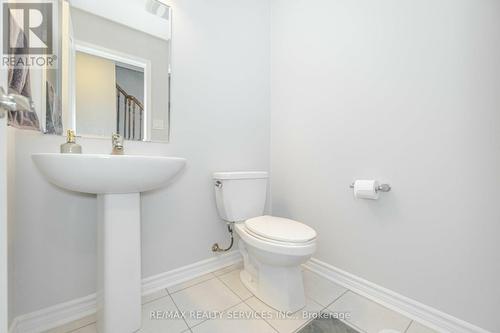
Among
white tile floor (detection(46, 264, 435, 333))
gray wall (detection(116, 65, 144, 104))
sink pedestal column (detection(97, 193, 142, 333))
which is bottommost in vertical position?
white tile floor (detection(46, 264, 435, 333))

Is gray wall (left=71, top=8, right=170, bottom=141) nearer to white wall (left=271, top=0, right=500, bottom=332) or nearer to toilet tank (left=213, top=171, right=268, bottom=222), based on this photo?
toilet tank (left=213, top=171, right=268, bottom=222)

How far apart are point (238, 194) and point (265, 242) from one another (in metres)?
0.41

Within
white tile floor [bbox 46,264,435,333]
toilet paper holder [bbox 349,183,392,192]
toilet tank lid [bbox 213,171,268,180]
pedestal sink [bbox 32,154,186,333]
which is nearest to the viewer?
pedestal sink [bbox 32,154,186,333]

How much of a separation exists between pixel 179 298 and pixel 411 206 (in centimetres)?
132

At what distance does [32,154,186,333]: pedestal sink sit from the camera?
766 millimetres

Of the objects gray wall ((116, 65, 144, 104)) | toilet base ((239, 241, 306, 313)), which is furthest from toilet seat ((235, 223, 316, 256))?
gray wall ((116, 65, 144, 104))

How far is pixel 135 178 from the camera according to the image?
83cm

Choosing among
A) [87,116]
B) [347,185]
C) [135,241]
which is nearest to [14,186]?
[87,116]

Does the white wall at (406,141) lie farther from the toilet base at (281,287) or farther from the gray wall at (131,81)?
the gray wall at (131,81)

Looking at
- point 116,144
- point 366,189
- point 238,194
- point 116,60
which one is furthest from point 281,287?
point 116,60

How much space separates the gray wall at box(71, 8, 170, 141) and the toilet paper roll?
1131mm

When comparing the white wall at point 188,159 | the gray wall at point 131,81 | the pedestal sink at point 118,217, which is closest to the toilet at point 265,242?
the white wall at point 188,159

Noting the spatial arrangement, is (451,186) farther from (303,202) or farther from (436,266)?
(303,202)

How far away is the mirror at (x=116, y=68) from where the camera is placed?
106 centimetres
